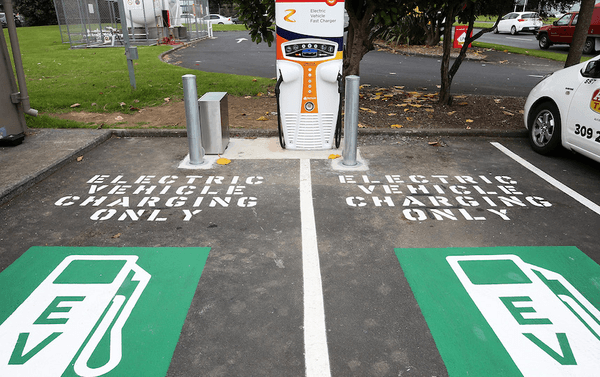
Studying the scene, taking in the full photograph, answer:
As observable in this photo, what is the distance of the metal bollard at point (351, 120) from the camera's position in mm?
5598

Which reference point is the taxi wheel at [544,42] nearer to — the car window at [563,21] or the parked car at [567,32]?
the parked car at [567,32]

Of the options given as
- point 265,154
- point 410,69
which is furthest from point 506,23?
point 265,154

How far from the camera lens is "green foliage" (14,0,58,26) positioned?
37.0 metres

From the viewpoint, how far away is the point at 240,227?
4383 millimetres

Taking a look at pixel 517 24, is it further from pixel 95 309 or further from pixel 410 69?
pixel 95 309

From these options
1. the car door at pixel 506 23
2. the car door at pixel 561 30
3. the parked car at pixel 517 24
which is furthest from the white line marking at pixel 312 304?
the car door at pixel 506 23

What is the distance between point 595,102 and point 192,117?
206 inches

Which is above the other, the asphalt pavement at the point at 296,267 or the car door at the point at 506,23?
the car door at the point at 506,23

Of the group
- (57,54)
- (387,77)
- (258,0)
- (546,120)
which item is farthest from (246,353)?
(57,54)

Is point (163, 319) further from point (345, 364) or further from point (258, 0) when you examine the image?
point (258, 0)

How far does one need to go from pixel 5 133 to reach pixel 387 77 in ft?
33.1

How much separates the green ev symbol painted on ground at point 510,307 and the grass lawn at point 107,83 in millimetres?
7469

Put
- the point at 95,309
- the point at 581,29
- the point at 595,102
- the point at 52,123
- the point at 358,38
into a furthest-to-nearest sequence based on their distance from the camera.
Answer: the point at 358,38, the point at 581,29, the point at 52,123, the point at 595,102, the point at 95,309

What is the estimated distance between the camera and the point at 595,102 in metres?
5.49
